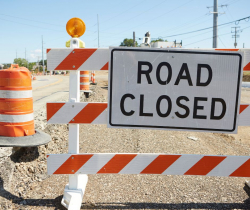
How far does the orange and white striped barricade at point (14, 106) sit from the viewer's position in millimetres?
3260

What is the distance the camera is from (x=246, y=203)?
2.88 metres

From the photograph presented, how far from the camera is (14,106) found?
3.31 m

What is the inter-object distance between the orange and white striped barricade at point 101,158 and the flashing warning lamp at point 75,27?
27 cm

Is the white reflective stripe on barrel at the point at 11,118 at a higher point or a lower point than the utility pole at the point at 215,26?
lower

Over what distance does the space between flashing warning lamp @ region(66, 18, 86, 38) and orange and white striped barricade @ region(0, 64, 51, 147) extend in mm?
1100

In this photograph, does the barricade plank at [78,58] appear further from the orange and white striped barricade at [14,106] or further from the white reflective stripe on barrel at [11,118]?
the white reflective stripe on barrel at [11,118]

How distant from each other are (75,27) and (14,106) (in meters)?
1.45

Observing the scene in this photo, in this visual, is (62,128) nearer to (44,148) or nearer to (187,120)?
(44,148)

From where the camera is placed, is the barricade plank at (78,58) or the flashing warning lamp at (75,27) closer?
the barricade plank at (78,58)

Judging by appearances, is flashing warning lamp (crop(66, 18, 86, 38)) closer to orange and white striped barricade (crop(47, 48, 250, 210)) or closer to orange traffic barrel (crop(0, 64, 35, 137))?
orange and white striped barricade (crop(47, 48, 250, 210))

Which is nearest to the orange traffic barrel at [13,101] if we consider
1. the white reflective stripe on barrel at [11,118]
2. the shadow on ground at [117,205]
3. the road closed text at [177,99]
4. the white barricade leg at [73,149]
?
the white reflective stripe on barrel at [11,118]

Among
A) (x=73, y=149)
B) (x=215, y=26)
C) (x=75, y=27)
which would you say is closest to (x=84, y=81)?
(x=75, y=27)

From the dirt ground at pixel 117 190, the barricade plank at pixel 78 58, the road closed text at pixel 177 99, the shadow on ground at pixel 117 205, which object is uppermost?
the barricade plank at pixel 78 58

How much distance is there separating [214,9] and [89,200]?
35442mm
